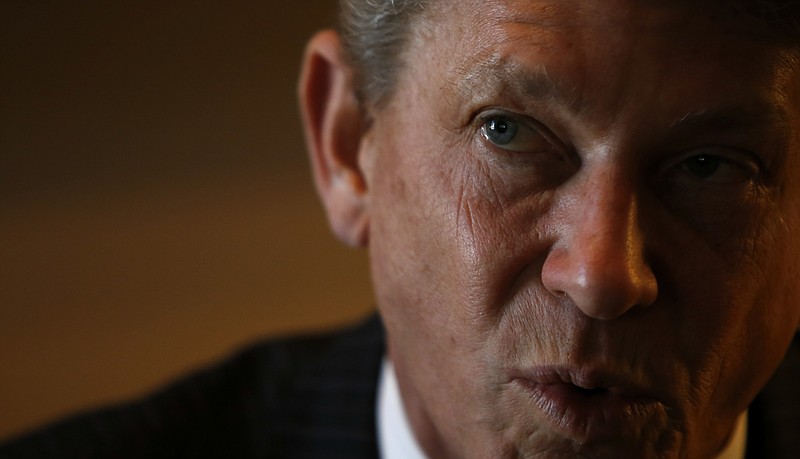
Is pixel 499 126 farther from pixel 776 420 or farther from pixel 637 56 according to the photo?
pixel 776 420

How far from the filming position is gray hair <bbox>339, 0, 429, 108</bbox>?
880 millimetres

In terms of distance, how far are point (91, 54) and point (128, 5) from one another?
0.28 ft

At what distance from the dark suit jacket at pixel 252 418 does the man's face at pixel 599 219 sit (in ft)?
1.09

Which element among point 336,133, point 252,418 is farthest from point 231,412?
point 336,133

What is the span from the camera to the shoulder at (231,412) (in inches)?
47.2

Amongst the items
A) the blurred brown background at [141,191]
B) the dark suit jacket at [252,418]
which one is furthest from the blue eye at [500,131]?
the blurred brown background at [141,191]

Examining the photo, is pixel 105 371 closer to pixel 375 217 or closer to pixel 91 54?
pixel 91 54

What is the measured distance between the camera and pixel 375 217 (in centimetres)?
94

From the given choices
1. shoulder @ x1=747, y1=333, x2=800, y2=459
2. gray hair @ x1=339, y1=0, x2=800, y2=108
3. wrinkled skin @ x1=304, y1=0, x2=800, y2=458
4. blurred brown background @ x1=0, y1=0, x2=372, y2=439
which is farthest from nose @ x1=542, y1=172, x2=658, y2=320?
blurred brown background @ x1=0, y1=0, x2=372, y2=439

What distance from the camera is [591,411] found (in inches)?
31.3

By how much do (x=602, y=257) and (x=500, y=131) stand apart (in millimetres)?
140

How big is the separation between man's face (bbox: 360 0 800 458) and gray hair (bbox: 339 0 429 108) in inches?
1.0

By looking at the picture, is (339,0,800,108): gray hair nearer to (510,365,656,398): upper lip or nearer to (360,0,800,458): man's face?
(360,0,800,458): man's face

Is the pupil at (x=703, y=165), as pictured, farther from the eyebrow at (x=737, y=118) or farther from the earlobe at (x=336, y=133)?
the earlobe at (x=336, y=133)
